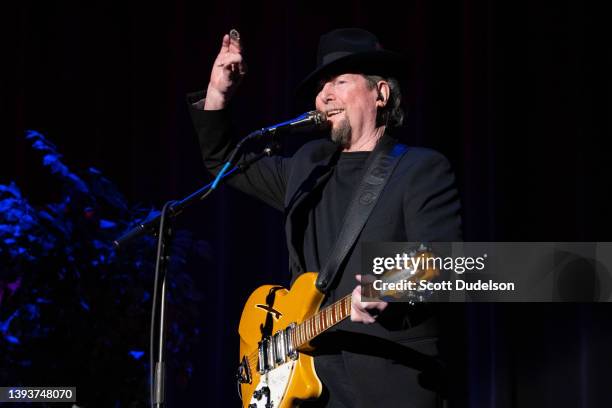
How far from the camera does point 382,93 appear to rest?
2.50 meters

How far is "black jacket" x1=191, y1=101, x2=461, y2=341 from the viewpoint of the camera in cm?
202

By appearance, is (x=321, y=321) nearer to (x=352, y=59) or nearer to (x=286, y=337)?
(x=286, y=337)

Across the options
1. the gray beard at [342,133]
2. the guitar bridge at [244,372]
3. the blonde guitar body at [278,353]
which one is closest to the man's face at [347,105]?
the gray beard at [342,133]

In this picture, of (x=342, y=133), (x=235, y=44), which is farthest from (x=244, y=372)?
(x=235, y=44)

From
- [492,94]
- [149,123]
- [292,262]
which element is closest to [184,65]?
[149,123]

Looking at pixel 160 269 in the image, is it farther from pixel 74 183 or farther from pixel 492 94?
pixel 492 94

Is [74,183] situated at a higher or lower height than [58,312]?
higher

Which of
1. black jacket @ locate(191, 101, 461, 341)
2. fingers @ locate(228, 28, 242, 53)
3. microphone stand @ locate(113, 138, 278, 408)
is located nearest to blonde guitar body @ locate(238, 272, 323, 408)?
black jacket @ locate(191, 101, 461, 341)

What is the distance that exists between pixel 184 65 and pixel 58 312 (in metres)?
1.78

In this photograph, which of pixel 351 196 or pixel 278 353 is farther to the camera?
pixel 351 196

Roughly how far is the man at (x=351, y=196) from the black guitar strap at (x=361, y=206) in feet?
0.05

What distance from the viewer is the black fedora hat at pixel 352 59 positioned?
2.45m

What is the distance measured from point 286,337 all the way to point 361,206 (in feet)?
1.33

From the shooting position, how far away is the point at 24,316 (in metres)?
2.91
